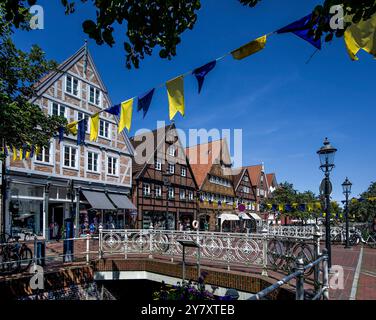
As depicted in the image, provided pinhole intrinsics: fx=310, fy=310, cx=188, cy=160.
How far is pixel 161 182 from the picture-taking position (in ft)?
100

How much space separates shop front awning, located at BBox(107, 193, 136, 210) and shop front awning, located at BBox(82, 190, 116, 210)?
50 centimetres

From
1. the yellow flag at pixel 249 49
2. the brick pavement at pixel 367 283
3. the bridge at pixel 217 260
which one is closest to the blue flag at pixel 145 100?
the yellow flag at pixel 249 49

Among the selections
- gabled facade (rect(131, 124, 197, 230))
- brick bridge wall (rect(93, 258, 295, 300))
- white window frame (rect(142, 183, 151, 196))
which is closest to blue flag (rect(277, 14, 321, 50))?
brick bridge wall (rect(93, 258, 295, 300))

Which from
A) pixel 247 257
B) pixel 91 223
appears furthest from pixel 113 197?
pixel 247 257

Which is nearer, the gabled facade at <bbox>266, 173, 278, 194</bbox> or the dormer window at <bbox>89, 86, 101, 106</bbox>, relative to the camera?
the dormer window at <bbox>89, 86, 101, 106</bbox>

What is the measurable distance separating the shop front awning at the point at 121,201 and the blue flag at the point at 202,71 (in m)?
19.1

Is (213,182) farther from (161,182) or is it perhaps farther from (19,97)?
(19,97)

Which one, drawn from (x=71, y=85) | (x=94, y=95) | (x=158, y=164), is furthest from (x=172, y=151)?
(x=71, y=85)

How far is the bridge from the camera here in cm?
730

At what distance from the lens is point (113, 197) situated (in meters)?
25.0

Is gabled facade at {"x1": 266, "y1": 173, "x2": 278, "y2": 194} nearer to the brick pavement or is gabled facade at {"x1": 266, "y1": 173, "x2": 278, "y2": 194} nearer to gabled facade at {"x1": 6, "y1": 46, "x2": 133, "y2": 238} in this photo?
gabled facade at {"x1": 6, "y1": 46, "x2": 133, "y2": 238}

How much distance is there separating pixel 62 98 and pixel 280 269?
18881 millimetres

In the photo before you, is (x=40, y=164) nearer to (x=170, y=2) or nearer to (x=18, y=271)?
(x=18, y=271)

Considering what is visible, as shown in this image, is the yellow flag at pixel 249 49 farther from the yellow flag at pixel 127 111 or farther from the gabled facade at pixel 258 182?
the gabled facade at pixel 258 182
